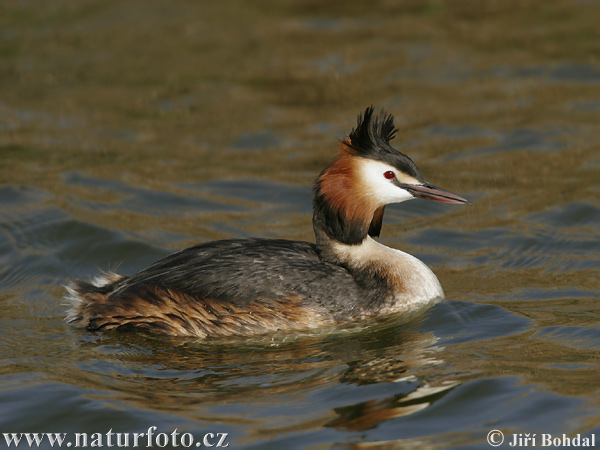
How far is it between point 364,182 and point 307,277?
32.3 inches

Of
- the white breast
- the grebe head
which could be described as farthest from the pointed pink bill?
the white breast

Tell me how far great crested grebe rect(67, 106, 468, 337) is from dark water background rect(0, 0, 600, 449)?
0.54 ft

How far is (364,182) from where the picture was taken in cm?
706

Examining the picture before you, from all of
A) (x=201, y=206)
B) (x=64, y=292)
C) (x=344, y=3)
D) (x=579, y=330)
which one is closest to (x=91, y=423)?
(x=64, y=292)

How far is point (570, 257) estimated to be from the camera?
27.4ft

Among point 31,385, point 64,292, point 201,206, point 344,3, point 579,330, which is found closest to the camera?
point 31,385

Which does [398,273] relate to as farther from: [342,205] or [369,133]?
[369,133]

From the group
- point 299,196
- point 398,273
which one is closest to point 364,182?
point 398,273

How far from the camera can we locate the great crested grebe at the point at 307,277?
6812mm

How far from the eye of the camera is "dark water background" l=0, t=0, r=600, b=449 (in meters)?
5.81

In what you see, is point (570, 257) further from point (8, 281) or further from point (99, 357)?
point (8, 281)

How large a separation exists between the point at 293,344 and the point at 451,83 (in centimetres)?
674

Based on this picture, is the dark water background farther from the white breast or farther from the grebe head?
the grebe head

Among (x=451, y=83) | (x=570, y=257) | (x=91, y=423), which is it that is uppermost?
(x=451, y=83)
